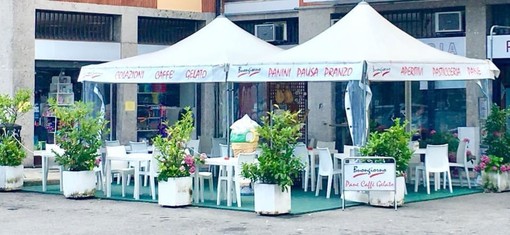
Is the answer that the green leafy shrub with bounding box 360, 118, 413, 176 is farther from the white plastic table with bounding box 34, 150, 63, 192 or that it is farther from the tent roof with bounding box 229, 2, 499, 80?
the white plastic table with bounding box 34, 150, 63, 192

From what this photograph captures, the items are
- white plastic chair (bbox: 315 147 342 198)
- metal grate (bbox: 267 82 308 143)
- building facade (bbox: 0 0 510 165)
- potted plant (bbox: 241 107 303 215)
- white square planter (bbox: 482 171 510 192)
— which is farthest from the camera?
metal grate (bbox: 267 82 308 143)

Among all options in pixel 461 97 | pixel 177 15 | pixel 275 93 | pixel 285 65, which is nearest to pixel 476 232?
pixel 285 65

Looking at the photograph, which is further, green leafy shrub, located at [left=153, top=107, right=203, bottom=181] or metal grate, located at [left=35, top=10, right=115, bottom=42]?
metal grate, located at [left=35, top=10, right=115, bottom=42]

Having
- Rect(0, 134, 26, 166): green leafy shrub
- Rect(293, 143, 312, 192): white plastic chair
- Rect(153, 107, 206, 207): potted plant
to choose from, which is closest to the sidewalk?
Rect(0, 134, 26, 166): green leafy shrub

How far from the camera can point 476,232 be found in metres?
12.7

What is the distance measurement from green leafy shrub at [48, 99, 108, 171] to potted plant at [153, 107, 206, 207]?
1852 millimetres

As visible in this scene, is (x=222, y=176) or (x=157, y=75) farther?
(x=157, y=75)

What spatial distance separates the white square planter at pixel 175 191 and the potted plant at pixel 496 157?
574 cm

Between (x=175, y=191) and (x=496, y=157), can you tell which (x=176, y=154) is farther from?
(x=496, y=157)

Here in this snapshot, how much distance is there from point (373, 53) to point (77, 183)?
18.0 ft

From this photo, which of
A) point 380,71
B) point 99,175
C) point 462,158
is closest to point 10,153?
point 99,175

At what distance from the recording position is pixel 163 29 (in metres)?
24.9

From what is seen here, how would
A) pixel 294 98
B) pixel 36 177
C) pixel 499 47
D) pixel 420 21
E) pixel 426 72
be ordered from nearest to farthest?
pixel 426 72, pixel 36 177, pixel 499 47, pixel 420 21, pixel 294 98

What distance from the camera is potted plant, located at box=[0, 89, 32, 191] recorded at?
18188 mm
